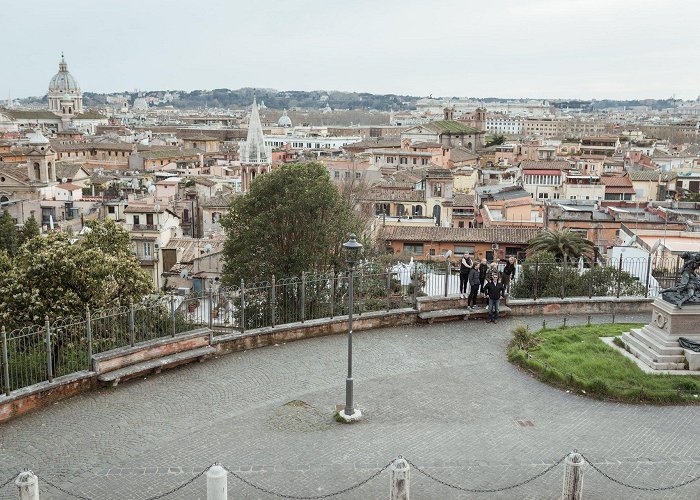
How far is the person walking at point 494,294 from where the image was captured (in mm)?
16047

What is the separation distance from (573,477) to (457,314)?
7624 mm

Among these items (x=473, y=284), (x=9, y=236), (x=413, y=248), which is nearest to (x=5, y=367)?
(x=473, y=284)

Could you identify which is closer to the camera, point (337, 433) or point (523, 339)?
point (337, 433)

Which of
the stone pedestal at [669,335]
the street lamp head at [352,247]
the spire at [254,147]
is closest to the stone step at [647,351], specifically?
the stone pedestal at [669,335]

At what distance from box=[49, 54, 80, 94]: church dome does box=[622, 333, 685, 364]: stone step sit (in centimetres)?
18034

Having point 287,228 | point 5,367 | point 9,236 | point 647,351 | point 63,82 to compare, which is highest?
point 63,82

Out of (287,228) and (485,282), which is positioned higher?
(485,282)

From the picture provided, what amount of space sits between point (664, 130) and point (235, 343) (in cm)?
17594

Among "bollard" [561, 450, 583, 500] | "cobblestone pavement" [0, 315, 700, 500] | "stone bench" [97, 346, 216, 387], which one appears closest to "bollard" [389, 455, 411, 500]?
"cobblestone pavement" [0, 315, 700, 500]

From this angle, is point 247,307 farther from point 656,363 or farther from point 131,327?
point 656,363


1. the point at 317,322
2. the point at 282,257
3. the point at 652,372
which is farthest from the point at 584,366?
the point at 282,257

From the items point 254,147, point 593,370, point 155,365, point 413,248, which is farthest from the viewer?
point 254,147

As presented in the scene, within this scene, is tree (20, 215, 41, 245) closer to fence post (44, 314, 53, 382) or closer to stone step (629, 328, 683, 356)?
fence post (44, 314, 53, 382)

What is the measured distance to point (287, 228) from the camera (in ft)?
84.2
